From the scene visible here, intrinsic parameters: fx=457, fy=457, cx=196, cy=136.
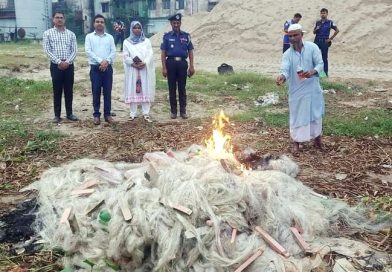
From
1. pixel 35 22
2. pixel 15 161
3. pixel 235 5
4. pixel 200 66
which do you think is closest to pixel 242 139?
pixel 15 161

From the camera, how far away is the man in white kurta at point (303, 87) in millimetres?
6512

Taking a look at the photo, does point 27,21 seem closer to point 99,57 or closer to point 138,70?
point 138,70

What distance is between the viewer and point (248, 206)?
151 inches

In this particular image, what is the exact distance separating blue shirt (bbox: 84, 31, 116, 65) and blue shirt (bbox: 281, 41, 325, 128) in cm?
340

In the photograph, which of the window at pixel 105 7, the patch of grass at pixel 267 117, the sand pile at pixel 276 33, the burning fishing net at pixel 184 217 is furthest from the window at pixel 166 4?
the burning fishing net at pixel 184 217

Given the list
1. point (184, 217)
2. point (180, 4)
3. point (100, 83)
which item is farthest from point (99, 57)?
point (180, 4)

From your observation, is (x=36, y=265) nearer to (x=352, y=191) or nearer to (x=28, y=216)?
(x=28, y=216)

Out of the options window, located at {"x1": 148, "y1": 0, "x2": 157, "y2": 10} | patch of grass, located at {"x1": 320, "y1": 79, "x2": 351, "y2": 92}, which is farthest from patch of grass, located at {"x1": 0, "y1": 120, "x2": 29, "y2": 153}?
window, located at {"x1": 148, "y1": 0, "x2": 157, "y2": 10}

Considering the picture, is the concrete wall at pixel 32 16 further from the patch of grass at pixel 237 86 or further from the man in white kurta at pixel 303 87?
the man in white kurta at pixel 303 87

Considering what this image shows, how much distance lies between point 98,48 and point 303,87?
3.86 meters

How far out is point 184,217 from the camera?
3.55 m

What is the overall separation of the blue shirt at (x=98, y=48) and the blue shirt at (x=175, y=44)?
39.1 inches

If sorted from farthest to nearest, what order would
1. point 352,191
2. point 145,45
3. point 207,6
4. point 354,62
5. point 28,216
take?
point 207,6 → point 354,62 → point 145,45 → point 352,191 → point 28,216

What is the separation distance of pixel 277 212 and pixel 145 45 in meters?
5.66
